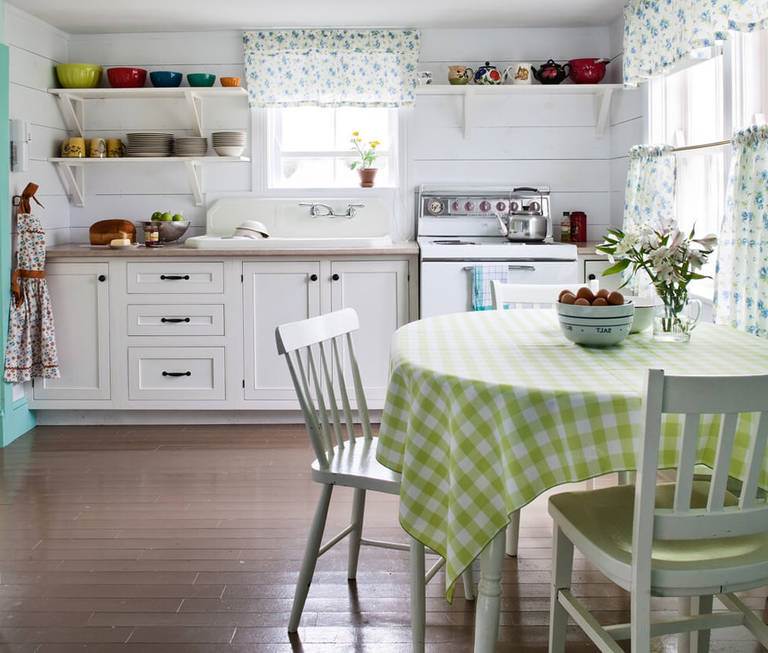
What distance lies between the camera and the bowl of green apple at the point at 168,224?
5.03 metres

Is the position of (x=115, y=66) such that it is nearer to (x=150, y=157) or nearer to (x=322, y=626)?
(x=150, y=157)

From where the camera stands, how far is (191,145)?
5078 millimetres

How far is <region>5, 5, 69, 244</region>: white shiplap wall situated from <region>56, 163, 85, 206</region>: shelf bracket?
0.15 feet

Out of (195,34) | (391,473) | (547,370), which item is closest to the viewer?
(547,370)

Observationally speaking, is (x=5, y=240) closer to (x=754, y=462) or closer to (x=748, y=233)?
(x=748, y=233)

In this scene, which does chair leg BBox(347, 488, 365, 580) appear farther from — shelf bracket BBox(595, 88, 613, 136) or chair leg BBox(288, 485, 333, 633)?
shelf bracket BBox(595, 88, 613, 136)

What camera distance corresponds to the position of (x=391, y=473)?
2338 millimetres

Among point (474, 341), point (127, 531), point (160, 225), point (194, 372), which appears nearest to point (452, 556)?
point (474, 341)

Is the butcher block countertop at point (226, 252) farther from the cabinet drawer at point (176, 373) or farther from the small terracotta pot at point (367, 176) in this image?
the small terracotta pot at point (367, 176)

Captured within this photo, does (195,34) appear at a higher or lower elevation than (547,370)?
higher

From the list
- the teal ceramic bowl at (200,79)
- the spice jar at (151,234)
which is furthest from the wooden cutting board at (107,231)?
the teal ceramic bowl at (200,79)

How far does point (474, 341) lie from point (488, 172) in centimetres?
301

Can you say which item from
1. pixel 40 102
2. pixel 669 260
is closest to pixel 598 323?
pixel 669 260

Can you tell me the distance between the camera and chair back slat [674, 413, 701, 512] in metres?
1.56
